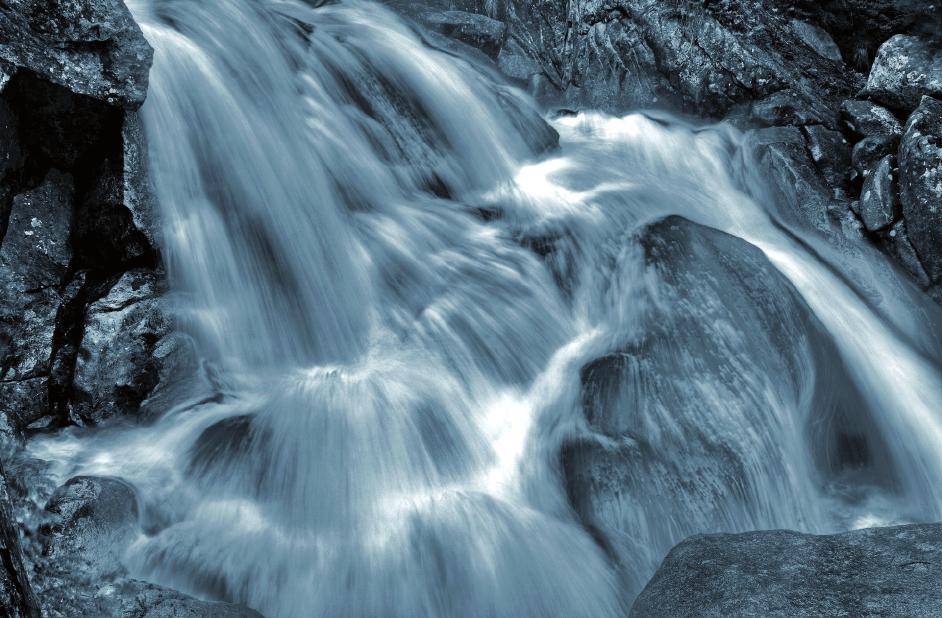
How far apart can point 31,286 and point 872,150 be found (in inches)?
266

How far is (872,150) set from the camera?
6.56 metres

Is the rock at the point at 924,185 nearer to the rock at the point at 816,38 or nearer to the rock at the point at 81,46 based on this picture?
the rock at the point at 816,38

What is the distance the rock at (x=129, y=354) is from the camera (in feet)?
13.4

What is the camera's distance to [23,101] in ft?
13.4

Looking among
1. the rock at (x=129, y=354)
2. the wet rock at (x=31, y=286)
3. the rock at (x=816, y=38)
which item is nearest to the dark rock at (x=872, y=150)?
the rock at (x=816, y=38)

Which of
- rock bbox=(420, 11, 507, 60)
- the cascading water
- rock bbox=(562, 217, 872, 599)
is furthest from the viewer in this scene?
rock bbox=(420, 11, 507, 60)

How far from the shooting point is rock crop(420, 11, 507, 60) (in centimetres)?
905

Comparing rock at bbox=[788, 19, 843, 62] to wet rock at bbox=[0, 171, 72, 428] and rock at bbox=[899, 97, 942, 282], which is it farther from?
wet rock at bbox=[0, 171, 72, 428]

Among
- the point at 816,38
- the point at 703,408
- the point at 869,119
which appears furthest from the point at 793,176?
the point at 703,408

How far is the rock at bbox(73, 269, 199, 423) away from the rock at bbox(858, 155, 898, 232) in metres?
5.61

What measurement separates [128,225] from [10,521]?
249 centimetres

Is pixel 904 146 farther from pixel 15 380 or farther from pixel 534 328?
pixel 15 380

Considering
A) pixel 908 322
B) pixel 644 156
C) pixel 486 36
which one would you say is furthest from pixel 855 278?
pixel 486 36

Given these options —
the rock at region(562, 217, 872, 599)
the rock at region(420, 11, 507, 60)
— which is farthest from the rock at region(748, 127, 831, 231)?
the rock at region(420, 11, 507, 60)
